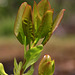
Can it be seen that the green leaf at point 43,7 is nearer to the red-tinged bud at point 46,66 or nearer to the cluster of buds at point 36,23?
the cluster of buds at point 36,23

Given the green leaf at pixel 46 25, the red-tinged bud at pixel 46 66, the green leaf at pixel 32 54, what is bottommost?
the red-tinged bud at pixel 46 66

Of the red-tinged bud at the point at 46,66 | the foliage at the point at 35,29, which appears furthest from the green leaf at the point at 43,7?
the red-tinged bud at the point at 46,66

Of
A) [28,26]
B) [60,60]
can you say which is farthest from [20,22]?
[60,60]

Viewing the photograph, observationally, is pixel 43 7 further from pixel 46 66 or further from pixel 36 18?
pixel 46 66

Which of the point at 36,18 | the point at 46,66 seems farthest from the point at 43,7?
the point at 46,66

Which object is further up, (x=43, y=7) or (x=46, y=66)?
(x=43, y=7)

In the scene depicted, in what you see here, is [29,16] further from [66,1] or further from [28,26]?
[66,1]
